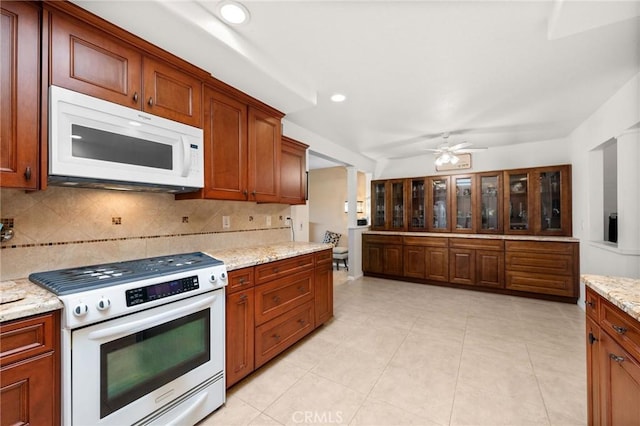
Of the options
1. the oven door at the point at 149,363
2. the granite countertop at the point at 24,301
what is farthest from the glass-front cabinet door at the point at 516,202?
the granite countertop at the point at 24,301

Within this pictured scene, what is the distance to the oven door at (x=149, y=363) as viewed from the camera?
1.19m

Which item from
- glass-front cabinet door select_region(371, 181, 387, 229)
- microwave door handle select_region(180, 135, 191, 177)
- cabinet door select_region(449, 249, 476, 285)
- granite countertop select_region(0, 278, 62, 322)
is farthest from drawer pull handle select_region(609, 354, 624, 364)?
glass-front cabinet door select_region(371, 181, 387, 229)

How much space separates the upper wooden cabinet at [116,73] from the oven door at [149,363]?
1.23 m

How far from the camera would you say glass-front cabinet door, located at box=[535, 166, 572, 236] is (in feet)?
12.8

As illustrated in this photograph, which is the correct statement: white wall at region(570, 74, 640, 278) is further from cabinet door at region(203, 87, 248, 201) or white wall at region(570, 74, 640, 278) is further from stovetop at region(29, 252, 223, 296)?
stovetop at region(29, 252, 223, 296)

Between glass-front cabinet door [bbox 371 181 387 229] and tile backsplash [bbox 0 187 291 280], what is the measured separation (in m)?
3.40

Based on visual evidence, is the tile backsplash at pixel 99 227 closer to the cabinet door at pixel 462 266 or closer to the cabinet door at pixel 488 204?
the cabinet door at pixel 462 266

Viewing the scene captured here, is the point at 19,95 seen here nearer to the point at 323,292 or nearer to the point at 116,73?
the point at 116,73

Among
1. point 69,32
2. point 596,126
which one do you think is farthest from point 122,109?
point 596,126

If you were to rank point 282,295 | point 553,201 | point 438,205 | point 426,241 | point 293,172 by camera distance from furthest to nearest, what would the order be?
point 438,205, point 426,241, point 553,201, point 293,172, point 282,295

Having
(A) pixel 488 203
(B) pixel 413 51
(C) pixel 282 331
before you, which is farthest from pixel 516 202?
(C) pixel 282 331

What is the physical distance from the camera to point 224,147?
2.19 metres

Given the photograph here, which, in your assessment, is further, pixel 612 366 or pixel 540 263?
pixel 540 263

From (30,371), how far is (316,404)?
4.88 feet
